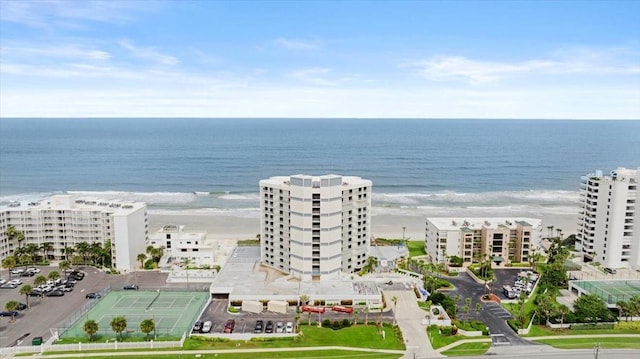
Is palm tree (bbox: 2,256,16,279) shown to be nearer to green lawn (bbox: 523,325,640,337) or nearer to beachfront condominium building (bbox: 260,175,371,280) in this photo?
beachfront condominium building (bbox: 260,175,371,280)

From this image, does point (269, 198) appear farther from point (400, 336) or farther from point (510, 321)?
point (510, 321)

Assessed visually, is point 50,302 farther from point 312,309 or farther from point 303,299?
point 312,309

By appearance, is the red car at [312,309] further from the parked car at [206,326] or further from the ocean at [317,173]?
the ocean at [317,173]

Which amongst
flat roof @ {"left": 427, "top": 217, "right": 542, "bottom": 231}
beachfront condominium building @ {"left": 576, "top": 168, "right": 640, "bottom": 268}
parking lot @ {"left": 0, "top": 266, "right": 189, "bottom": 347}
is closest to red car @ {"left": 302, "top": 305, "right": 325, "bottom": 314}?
parking lot @ {"left": 0, "top": 266, "right": 189, "bottom": 347}

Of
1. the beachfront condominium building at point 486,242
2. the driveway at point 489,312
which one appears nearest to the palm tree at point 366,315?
the driveway at point 489,312

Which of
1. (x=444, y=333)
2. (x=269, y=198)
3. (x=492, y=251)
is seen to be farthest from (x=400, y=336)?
(x=492, y=251)

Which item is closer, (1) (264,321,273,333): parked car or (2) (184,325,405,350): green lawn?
(2) (184,325,405,350): green lawn
